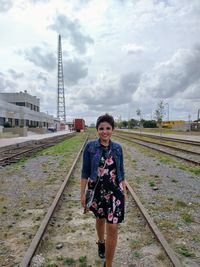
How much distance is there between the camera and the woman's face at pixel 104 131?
3.88m

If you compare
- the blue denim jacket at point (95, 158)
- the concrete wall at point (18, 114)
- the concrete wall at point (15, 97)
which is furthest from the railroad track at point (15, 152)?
the concrete wall at point (15, 97)

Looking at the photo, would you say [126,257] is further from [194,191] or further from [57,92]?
[57,92]

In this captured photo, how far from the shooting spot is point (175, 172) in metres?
12.6

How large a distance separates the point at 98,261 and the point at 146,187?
5.44 metres

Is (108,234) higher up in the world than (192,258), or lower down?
higher up

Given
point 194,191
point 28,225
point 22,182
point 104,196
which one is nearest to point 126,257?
point 104,196

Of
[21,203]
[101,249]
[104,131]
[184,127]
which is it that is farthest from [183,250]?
[184,127]

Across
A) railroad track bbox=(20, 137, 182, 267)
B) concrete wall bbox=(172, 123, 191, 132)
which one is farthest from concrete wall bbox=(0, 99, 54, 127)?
railroad track bbox=(20, 137, 182, 267)

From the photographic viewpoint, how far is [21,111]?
8025 centimetres

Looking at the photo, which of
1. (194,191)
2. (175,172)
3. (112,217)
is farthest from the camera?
(175,172)

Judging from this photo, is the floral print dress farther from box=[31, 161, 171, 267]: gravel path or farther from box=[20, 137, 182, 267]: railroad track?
box=[20, 137, 182, 267]: railroad track

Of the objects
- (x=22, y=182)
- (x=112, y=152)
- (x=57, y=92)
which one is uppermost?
(x=57, y=92)

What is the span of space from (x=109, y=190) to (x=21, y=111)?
7884cm

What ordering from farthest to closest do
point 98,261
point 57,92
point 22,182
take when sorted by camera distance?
point 57,92
point 22,182
point 98,261
